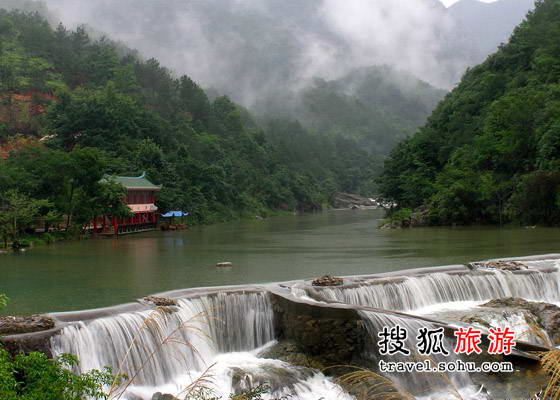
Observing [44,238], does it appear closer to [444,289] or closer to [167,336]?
[444,289]

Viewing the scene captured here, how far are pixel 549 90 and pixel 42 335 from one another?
3905 cm

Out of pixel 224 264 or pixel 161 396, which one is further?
pixel 224 264

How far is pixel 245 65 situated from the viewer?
18888 centimetres

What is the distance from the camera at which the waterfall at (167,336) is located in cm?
1036

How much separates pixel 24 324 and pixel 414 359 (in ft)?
23.1

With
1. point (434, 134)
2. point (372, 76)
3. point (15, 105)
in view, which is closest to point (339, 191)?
point (434, 134)

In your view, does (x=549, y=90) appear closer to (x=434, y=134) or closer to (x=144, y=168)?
(x=434, y=134)

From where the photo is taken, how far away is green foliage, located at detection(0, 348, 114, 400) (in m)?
6.93

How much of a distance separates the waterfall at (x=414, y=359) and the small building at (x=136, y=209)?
92.9 feet

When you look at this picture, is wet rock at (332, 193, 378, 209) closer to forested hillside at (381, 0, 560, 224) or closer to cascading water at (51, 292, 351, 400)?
Result: forested hillside at (381, 0, 560, 224)

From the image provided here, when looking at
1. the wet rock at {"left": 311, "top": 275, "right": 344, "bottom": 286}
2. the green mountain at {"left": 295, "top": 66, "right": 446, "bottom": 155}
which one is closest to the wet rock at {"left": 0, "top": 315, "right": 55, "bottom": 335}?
the wet rock at {"left": 311, "top": 275, "right": 344, "bottom": 286}

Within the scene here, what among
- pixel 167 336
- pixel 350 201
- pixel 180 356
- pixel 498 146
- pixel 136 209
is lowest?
pixel 180 356

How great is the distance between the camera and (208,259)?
23906 millimetres

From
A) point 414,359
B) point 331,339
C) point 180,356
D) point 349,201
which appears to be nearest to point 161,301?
point 180,356
